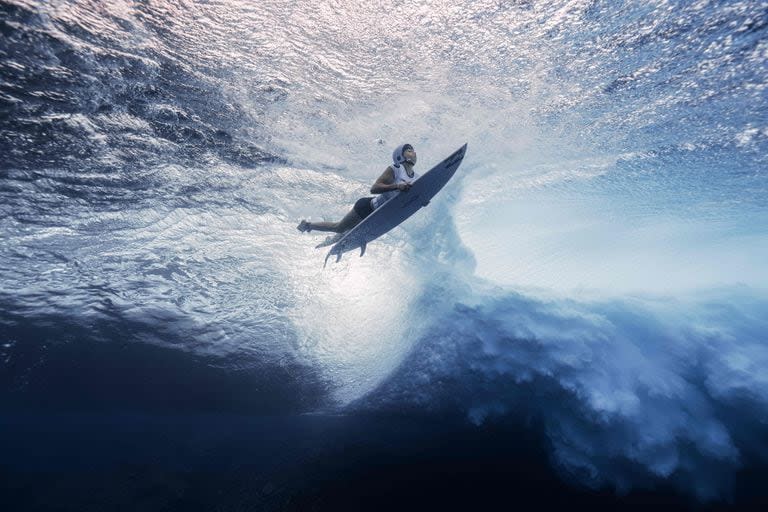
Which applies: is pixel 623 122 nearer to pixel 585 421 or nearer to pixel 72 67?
pixel 585 421

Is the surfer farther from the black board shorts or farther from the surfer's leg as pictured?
the surfer's leg

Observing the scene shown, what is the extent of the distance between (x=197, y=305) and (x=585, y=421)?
15.9m

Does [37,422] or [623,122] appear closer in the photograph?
[623,122]

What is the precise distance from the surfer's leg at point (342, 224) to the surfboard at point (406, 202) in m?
0.22

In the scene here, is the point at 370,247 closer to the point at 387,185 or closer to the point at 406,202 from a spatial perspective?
the point at 406,202

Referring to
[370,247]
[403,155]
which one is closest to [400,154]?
[403,155]

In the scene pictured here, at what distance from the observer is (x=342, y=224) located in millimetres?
7430

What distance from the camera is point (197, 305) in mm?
14805

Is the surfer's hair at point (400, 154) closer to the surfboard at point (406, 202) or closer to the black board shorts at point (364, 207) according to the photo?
the surfboard at point (406, 202)

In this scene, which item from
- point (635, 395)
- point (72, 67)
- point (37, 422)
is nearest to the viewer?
point (72, 67)

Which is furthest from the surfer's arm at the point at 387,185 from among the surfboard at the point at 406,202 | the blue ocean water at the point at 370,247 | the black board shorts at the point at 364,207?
the blue ocean water at the point at 370,247

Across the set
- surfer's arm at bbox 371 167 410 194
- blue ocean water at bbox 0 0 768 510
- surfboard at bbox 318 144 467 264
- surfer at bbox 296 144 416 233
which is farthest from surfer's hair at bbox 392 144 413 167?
blue ocean water at bbox 0 0 768 510

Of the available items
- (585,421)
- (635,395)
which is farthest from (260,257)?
(635,395)

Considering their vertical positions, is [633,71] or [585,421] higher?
[633,71]
